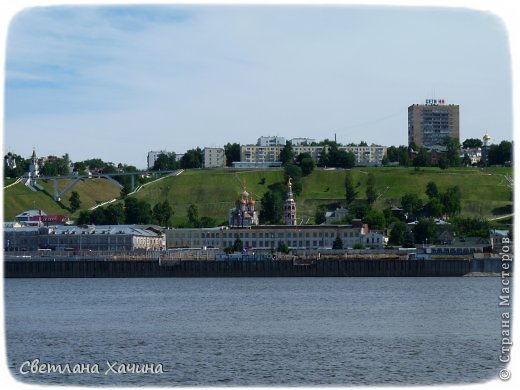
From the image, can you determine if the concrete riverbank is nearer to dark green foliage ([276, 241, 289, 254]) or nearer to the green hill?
dark green foliage ([276, 241, 289, 254])

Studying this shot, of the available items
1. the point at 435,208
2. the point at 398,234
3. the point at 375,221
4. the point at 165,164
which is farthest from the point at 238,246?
the point at 165,164

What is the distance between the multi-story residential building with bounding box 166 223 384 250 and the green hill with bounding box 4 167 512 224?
10345mm

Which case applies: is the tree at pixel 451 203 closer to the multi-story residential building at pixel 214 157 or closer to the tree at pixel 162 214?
the tree at pixel 162 214

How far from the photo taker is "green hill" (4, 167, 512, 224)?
10281 centimetres

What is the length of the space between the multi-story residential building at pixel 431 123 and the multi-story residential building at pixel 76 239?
7493 centimetres

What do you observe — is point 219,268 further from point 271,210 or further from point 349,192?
point 349,192

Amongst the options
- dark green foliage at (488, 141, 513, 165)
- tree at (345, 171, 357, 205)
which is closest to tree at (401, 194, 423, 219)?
tree at (345, 171, 357, 205)

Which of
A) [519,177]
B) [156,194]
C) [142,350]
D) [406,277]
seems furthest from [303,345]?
[156,194]

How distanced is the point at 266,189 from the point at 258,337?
87044mm

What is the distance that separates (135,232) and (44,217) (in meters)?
13.9

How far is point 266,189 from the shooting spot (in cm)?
11388

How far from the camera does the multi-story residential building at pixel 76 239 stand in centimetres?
8331

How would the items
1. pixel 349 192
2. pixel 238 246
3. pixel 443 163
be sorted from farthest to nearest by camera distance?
pixel 443 163, pixel 349 192, pixel 238 246

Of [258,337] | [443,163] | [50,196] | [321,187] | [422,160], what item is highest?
[422,160]
